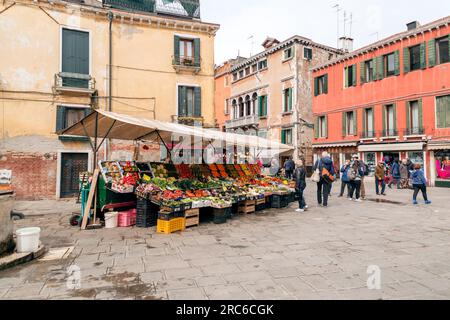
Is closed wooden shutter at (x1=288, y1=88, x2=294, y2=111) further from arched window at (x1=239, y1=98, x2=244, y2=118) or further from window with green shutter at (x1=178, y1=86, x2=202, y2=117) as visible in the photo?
window with green shutter at (x1=178, y1=86, x2=202, y2=117)

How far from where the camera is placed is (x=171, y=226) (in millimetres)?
6684

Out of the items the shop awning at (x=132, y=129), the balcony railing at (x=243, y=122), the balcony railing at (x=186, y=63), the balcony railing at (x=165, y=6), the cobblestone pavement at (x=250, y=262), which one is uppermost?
the balcony railing at (x=165, y=6)

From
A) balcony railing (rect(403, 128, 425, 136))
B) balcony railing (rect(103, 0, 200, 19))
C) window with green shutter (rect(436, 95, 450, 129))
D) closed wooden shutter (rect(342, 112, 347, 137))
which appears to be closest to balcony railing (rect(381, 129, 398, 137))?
balcony railing (rect(403, 128, 425, 136))

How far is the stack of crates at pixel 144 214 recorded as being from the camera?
725 centimetres

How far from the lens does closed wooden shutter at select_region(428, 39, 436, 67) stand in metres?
17.2

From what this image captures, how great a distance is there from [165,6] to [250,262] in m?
16.7

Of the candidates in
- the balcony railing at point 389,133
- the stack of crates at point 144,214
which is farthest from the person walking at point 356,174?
the balcony railing at point 389,133

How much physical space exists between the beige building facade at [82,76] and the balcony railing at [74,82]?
0.04 metres

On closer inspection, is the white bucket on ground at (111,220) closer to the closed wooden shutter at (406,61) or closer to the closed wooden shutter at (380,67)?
the closed wooden shutter at (406,61)

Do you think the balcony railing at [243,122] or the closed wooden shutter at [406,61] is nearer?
the closed wooden shutter at [406,61]

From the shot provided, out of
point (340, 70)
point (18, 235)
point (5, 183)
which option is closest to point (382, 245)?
point (18, 235)

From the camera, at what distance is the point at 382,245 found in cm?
554

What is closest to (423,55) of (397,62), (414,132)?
(397,62)

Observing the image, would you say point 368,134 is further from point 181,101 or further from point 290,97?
point 181,101
